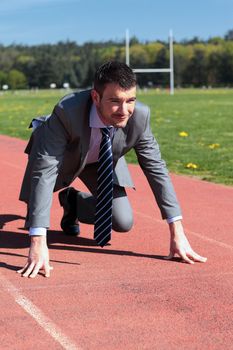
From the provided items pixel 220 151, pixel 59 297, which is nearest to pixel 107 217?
pixel 59 297

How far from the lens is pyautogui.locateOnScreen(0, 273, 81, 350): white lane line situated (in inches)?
131

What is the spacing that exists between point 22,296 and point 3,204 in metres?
3.37

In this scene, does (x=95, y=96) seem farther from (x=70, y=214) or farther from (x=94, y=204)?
(x=70, y=214)

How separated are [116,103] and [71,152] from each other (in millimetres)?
732

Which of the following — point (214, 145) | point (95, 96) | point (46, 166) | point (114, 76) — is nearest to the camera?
point (114, 76)

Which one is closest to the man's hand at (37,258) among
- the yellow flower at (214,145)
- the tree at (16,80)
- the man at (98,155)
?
the man at (98,155)

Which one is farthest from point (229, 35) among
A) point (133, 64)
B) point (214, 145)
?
point (214, 145)

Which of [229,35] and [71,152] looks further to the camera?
[229,35]

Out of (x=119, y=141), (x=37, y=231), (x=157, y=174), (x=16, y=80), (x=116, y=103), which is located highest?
(x=116, y=103)

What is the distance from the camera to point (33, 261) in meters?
4.44

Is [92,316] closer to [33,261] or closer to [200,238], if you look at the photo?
[33,261]

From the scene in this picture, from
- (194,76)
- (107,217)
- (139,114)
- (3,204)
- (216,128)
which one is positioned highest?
(139,114)

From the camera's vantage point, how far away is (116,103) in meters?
4.29

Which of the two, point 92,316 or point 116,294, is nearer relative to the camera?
point 92,316
